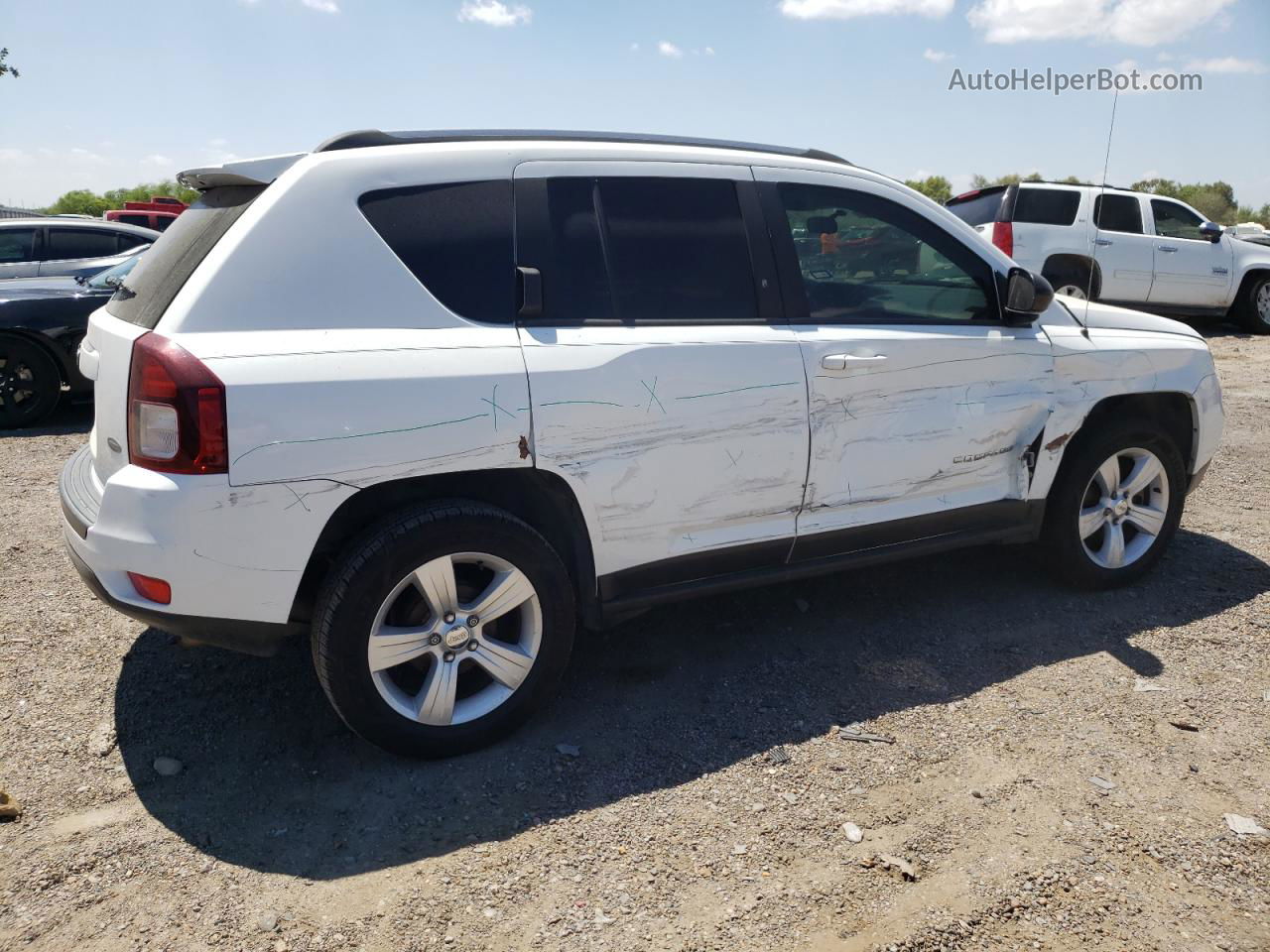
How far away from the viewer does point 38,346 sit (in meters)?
7.81

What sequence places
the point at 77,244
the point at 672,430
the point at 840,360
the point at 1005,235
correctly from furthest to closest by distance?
1. the point at 1005,235
2. the point at 77,244
3. the point at 840,360
4. the point at 672,430

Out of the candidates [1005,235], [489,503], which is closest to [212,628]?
A: [489,503]

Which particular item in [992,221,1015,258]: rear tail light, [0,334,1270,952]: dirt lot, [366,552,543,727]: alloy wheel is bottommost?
[0,334,1270,952]: dirt lot

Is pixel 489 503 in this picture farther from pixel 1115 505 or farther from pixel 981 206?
pixel 981 206

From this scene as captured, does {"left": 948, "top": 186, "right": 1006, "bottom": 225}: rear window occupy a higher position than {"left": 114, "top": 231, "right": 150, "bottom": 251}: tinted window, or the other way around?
{"left": 948, "top": 186, "right": 1006, "bottom": 225}: rear window

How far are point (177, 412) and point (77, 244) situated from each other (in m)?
8.33

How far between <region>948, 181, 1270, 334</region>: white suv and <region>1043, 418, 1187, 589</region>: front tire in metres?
7.78

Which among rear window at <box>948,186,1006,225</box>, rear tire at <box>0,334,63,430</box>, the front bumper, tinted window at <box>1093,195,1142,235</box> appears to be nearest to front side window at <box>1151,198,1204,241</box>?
tinted window at <box>1093,195,1142,235</box>

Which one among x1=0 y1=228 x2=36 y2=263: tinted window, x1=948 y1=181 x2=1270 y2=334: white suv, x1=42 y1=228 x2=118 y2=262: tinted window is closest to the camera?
x1=0 y1=228 x2=36 y2=263: tinted window

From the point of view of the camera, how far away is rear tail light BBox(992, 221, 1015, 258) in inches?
460

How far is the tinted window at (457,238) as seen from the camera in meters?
2.99

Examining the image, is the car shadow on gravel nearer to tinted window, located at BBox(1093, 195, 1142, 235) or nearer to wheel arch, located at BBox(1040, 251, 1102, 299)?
wheel arch, located at BBox(1040, 251, 1102, 299)

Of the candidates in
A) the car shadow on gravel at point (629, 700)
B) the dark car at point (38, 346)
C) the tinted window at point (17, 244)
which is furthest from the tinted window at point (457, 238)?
the tinted window at point (17, 244)

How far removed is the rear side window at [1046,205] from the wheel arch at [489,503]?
409 inches
